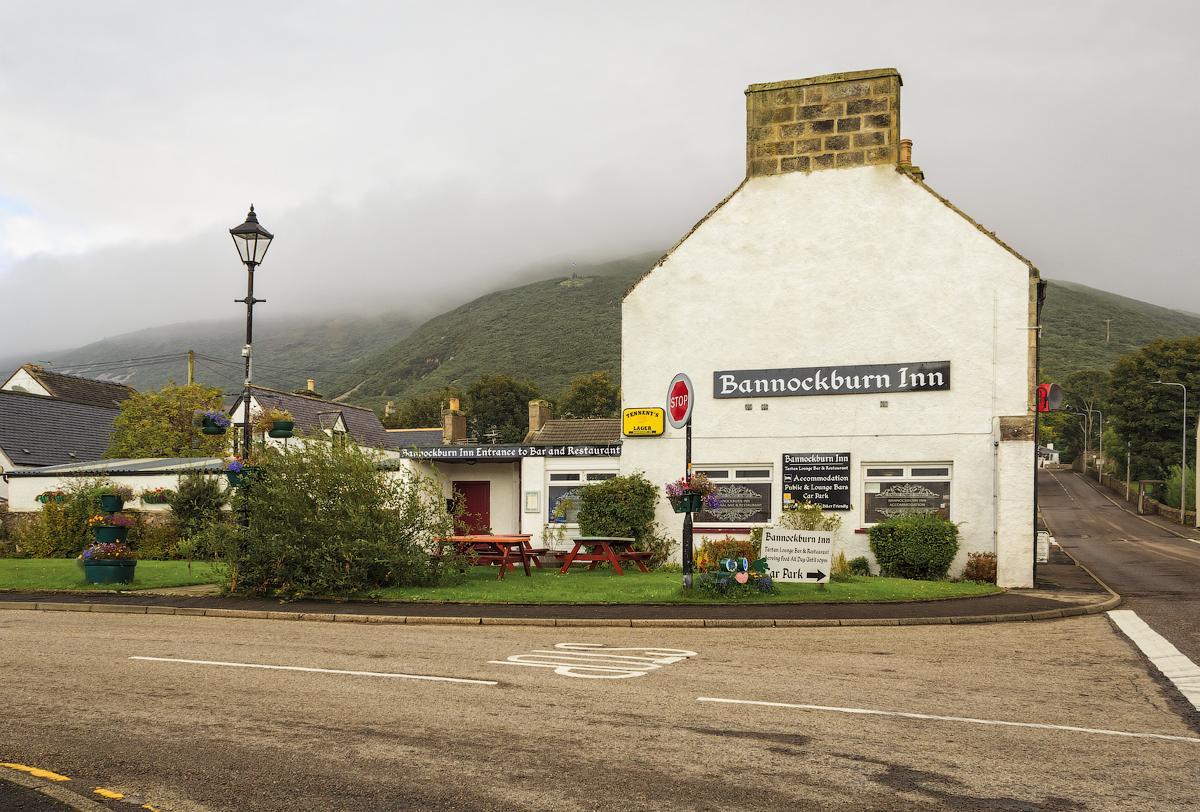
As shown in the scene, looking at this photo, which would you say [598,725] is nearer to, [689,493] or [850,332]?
[689,493]

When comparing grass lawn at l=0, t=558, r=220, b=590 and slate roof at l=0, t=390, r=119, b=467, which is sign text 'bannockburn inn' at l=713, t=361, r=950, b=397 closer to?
grass lawn at l=0, t=558, r=220, b=590

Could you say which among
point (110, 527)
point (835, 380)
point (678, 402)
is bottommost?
point (110, 527)

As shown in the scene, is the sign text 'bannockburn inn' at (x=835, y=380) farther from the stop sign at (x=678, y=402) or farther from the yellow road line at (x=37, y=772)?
the yellow road line at (x=37, y=772)

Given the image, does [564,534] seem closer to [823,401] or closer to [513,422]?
[823,401]

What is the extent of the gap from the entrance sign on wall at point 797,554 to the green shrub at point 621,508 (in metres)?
6.45

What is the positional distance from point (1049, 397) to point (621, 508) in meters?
10.3

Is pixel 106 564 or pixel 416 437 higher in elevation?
pixel 416 437

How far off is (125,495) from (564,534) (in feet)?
46.1

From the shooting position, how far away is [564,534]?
27.2 m

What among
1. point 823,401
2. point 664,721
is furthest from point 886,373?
point 664,721

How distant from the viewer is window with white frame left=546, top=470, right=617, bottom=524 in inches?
1064

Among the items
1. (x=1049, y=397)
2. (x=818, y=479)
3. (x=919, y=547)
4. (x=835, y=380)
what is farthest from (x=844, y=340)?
(x=919, y=547)

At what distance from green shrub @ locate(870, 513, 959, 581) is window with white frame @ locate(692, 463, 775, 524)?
122 inches

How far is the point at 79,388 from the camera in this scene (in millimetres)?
64938
